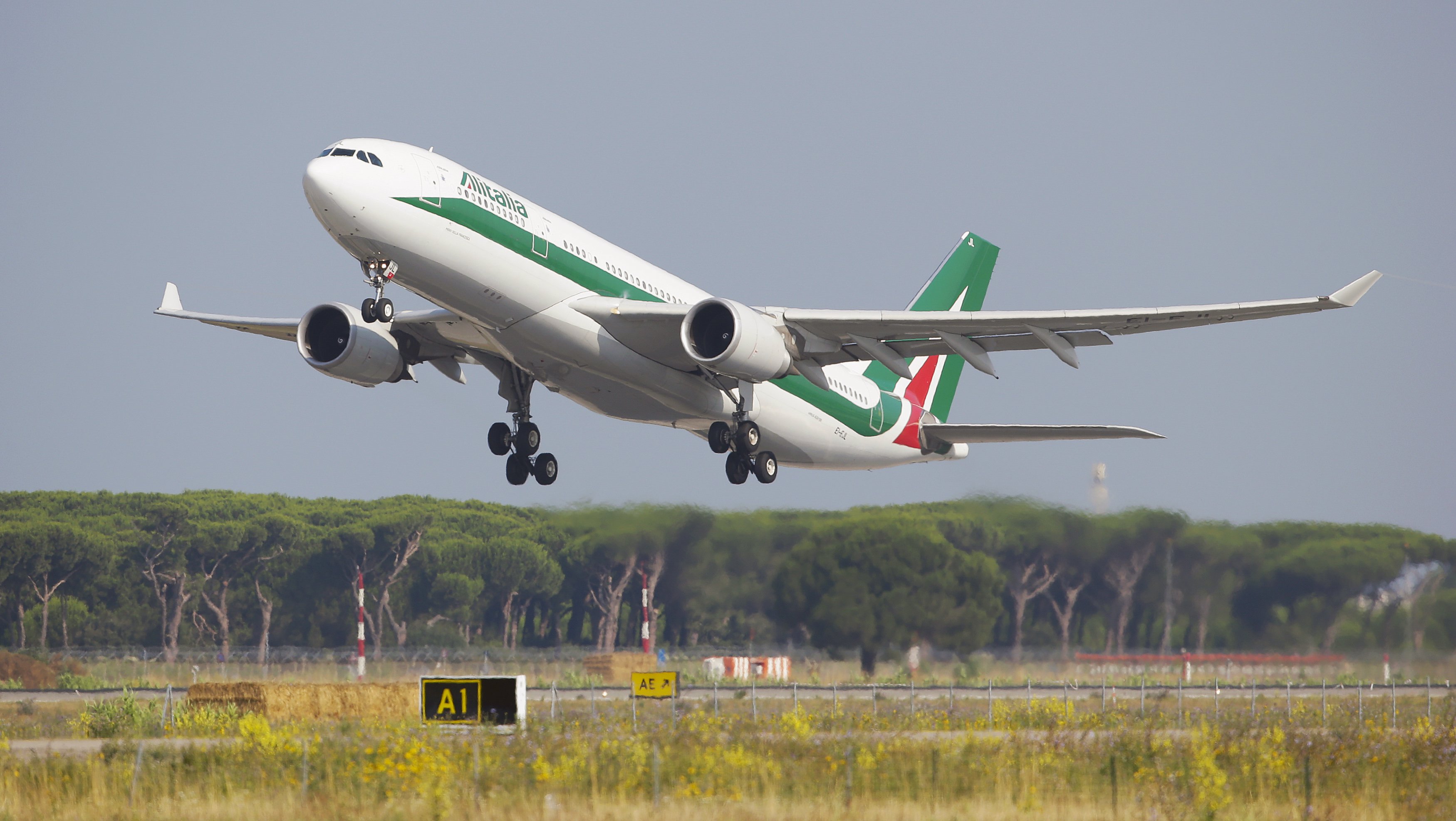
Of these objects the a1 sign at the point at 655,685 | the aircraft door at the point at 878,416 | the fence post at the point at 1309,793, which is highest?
the aircraft door at the point at 878,416

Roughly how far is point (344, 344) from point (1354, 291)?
1836 cm

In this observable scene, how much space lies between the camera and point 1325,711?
3219cm

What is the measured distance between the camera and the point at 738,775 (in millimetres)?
18281

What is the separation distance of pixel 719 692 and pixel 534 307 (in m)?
17.8

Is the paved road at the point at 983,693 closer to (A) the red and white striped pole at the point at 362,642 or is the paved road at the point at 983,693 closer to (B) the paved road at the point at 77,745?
(A) the red and white striped pole at the point at 362,642

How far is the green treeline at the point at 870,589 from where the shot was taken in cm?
3897

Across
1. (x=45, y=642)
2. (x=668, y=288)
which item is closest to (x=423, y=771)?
(x=668, y=288)

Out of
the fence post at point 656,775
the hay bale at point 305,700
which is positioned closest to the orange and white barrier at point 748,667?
the hay bale at point 305,700

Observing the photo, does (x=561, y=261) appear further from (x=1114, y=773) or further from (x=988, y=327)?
(x=1114, y=773)

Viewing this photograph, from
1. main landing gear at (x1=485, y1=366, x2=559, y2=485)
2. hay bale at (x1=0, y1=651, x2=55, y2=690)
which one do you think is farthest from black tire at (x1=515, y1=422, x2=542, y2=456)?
hay bale at (x1=0, y1=651, x2=55, y2=690)

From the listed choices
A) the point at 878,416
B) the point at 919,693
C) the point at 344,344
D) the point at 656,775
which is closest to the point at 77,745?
the point at 344,344

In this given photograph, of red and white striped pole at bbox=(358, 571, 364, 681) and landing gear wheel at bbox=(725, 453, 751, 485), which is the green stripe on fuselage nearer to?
landing gear wheel at bbox=(725, 453, 751, 485)

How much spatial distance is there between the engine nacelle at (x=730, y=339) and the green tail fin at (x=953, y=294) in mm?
11185

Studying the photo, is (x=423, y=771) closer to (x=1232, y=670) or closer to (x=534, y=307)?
(x=534, y=307)
